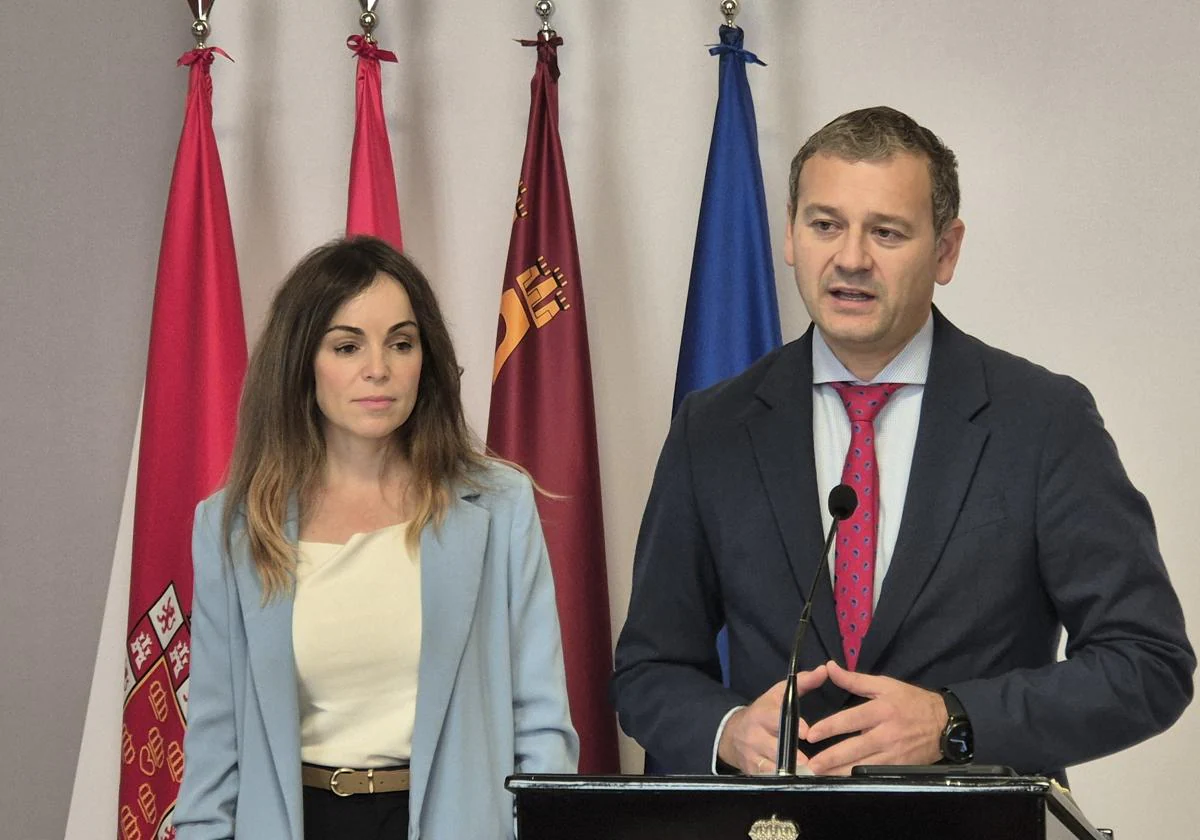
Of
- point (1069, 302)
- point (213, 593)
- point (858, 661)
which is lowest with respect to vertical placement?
point (858, 661)

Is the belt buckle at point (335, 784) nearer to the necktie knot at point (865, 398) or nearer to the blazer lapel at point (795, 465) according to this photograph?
the blazer lapel at point (795, 465)

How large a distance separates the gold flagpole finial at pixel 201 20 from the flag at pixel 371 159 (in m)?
0.37

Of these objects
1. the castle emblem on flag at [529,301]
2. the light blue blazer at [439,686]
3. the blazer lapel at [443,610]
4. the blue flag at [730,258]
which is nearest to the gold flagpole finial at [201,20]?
the castle emblem on flag at [529,301]

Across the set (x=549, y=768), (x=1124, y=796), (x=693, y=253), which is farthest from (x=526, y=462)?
(x=1124, y=796)

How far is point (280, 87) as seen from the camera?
14.0ft

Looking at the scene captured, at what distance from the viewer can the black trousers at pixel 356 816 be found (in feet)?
8.16

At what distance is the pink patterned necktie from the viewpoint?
2221 mm

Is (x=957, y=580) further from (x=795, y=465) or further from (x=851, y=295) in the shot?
(x=851, y=295)

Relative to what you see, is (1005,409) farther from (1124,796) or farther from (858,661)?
(1124,796)

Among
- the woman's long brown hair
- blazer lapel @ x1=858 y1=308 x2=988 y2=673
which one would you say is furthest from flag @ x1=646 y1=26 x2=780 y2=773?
blazer lapel @ x1=858 y1=308 x2=988 y2=673

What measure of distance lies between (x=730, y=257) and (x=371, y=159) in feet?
3.04

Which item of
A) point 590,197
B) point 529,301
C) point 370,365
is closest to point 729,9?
point 590,197

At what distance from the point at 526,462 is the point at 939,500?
1746 millimetres

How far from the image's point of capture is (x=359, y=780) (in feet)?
8.21
